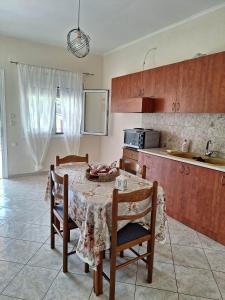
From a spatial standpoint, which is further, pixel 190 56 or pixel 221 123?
pixel 190 56

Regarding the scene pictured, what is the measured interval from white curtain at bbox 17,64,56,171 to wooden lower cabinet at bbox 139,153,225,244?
2590 mm

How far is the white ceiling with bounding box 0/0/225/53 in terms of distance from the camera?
2818 mm

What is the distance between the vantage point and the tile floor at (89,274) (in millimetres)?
1752

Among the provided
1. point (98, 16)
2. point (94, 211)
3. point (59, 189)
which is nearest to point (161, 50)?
point (98, 16)

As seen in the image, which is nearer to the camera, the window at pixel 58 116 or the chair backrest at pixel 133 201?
the chair backrest at pixel 133 201

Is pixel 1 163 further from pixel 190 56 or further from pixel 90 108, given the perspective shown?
pixel 190 56

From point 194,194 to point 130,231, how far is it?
1276mm

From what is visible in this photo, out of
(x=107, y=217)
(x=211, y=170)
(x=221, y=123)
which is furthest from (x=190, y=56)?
(x=107, y=217)

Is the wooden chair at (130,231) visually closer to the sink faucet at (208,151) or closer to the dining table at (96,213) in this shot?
the dining table at (96,213)

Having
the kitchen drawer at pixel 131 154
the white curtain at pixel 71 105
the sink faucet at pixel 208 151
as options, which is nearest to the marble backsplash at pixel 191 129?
the sink faucet at pixel 208 151

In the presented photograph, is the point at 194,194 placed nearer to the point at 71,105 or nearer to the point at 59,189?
the point at 59,189

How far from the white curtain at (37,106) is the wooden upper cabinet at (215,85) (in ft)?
10.5

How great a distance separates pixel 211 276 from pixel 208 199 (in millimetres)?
829

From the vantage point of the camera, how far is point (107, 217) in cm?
160
